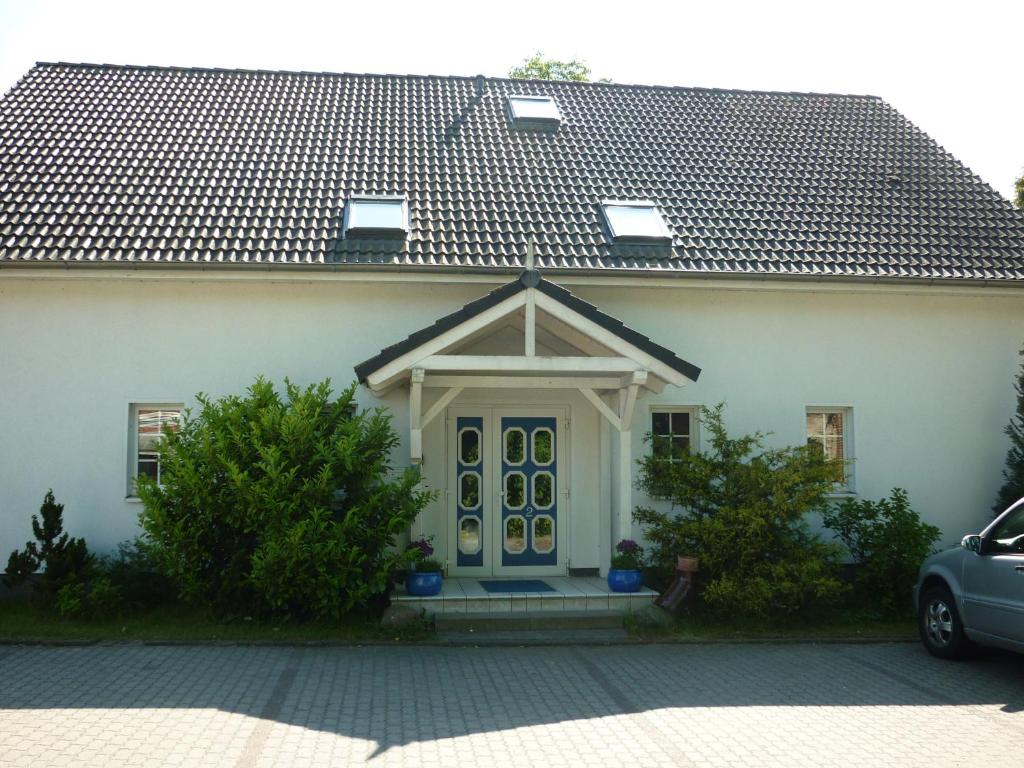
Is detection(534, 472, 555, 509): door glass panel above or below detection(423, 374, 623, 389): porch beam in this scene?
below

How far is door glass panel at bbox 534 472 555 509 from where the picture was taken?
12.8 metres

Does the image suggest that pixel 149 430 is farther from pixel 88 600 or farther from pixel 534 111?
pixel 534 111

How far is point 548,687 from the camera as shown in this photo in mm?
8297

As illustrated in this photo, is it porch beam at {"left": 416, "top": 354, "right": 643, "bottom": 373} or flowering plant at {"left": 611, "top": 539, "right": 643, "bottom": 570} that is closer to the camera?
porch beam at {"left": 416, "top": 354, "right": 643, "bottom": 373}

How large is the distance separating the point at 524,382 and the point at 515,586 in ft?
8.57

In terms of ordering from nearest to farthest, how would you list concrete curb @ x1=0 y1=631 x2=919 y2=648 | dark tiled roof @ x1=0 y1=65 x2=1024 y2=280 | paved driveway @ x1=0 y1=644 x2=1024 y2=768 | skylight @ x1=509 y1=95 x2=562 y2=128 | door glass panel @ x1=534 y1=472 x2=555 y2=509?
1. paved driveway @ x1=0 y1=644 x2=1024 y2=768
2. concrete curb @ x1=0 y1=631 x2=919 y2=648
3. dark tiled roof @ x1=0 y1=65 x2=1024 y2=280
4. door glass panel @ x1=534 y1=472 x2=555 y2=509
5. skylight @ x1=509 y1=95 x2=562 y2=128

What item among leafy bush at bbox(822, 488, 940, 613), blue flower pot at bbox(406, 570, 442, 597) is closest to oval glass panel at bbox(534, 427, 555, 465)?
blue flower pot at bbox(406, 570, 442, 597)

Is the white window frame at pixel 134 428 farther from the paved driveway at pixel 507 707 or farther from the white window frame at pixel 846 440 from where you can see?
the white window frame at pixel 846 440

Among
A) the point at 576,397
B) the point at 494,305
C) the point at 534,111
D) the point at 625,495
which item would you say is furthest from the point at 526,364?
the point at 534,111

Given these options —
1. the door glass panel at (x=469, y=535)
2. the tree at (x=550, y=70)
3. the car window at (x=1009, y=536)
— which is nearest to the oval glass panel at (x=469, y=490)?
the door glass panel at (x=469, y=535)

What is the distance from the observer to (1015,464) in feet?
41.8

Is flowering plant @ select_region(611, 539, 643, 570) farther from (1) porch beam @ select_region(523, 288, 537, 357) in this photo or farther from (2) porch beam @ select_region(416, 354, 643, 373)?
(1) porch beam @ select_region(523, 288, 537, 357)

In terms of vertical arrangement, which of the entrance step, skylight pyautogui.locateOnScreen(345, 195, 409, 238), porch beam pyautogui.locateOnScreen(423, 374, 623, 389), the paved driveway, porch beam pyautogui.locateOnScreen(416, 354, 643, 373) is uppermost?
skylight pyautogui.locateOnScreen(345, 195, 409, 238)

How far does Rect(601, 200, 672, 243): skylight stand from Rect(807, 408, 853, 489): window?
326cm
